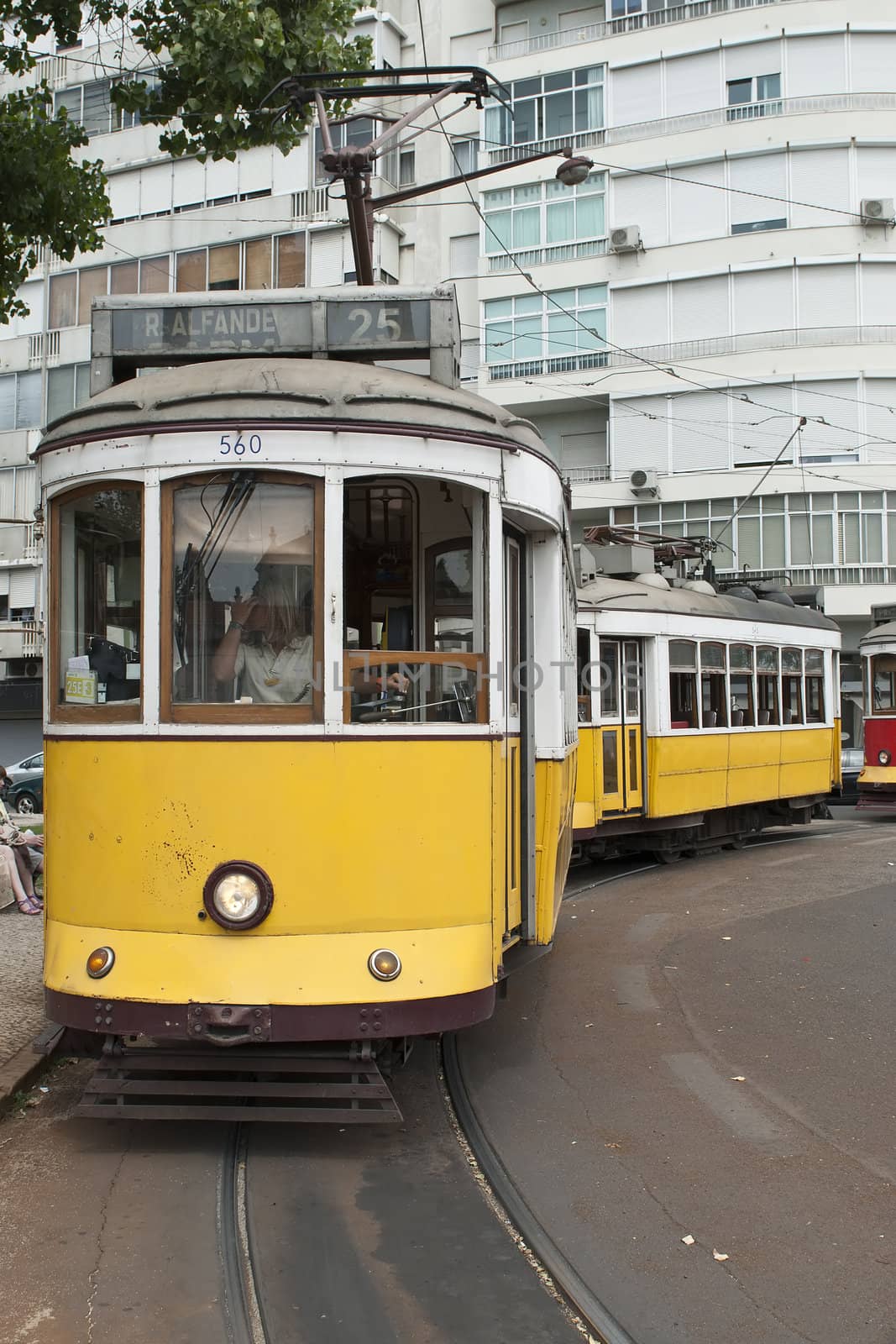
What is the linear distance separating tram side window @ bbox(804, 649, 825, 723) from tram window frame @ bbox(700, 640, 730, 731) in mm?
2995

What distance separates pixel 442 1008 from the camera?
4945 millimetres

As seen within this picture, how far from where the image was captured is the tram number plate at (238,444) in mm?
4996

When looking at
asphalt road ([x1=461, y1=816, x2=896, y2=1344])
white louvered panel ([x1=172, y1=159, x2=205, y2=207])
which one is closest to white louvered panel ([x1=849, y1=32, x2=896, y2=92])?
white louvered panel ([x1=172, y1=159, x2=205, y2=207])

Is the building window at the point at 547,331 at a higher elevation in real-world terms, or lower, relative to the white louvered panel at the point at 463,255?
lower

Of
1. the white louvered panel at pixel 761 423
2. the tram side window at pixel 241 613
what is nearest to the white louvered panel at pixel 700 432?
the white louvered panel at pixel 761 423

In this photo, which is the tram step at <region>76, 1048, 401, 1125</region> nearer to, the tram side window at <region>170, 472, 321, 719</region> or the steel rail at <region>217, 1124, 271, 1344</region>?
the steel rail at <region>217, 1124, 271, 1344</region>

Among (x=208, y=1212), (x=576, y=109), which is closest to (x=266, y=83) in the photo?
(x=208, y=1212)

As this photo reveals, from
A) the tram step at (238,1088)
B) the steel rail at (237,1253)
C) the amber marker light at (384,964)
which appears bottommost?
the steel rail at (237,1253)

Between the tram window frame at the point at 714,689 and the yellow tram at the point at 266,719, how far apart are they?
979 centimetres

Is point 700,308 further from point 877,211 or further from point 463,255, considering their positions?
point 463,255

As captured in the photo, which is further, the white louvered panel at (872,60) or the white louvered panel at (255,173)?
the white louvered panel at (255,173)

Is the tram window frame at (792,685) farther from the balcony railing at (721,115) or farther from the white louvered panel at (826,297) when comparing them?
the balcony railing at (721,115)

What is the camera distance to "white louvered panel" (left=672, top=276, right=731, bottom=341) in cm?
3152

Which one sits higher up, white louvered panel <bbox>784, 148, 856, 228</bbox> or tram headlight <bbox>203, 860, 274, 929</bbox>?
white louvered panel <bbox>784, 148, 856, 228</bbox>
